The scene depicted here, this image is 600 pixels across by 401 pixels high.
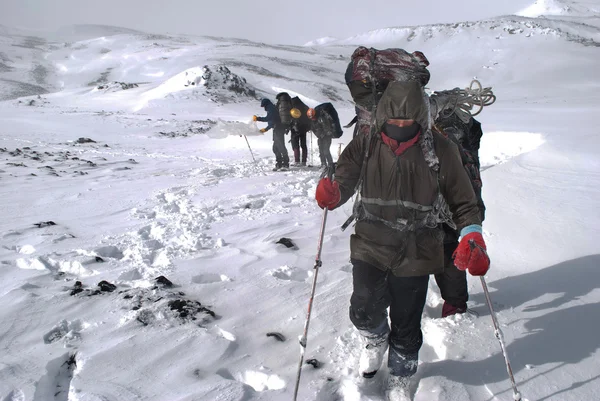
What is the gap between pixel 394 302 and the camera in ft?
8.16

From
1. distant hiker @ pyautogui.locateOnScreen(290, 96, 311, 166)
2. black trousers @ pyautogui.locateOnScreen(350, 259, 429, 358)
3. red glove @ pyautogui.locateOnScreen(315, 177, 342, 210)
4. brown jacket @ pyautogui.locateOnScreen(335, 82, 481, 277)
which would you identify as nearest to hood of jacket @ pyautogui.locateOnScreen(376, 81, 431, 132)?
brown jacket @ pyautogui.locateOnScreen(335, 82, 481, 277)

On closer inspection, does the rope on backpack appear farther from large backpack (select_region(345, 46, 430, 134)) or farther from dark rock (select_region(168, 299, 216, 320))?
dark rock (select_region(168, 299, 216, 320))

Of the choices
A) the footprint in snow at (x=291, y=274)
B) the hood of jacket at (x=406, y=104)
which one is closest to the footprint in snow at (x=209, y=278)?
the footprint in snow at (x=291, y=274)

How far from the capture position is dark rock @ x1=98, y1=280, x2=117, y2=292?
364 cm

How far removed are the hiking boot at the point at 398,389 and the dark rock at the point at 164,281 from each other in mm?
2166

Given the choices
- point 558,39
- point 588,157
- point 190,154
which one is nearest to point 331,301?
point 588,157

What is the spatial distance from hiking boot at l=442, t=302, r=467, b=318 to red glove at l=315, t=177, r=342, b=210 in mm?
1452

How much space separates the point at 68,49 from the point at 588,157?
100m

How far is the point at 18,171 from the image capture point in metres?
8.79

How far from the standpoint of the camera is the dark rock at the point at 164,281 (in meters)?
3.76

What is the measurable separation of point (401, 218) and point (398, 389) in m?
1.03

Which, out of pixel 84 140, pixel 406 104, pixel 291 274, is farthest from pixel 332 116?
pixel 84 140

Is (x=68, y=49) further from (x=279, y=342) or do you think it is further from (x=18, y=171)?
(x=279, y=342)

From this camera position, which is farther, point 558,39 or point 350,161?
point 558,39
